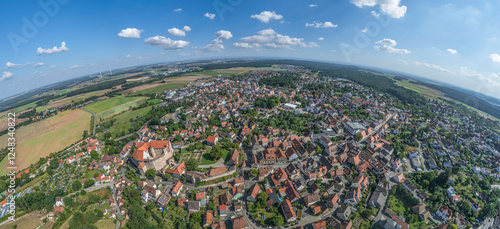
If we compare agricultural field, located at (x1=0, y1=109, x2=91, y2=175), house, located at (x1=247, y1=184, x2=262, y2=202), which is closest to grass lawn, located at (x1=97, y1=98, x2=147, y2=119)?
agricultural field, located at (x1=0, y1=109, x2=91, y2=175)

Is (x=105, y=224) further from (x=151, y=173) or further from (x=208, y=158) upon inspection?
(x=208, y=158)

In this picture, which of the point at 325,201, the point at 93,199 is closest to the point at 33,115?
the point at 93,199

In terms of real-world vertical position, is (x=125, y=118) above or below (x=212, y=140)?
above

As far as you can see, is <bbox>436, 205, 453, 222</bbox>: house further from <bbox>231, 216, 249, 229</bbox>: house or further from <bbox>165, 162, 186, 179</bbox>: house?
<bbox>165, 162, 186, 179</bbox>: house

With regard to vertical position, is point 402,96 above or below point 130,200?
above

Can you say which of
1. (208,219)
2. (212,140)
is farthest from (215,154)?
(208,219)

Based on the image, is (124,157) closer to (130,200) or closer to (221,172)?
(130,200)
